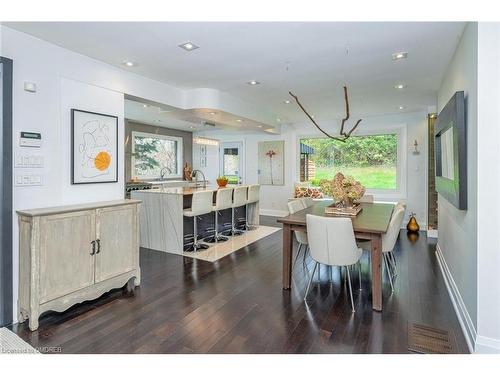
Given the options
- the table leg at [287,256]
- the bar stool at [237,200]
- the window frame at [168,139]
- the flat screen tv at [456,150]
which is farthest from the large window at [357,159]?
the table leg at [287,256]

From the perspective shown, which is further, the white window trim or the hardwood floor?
the white window trim

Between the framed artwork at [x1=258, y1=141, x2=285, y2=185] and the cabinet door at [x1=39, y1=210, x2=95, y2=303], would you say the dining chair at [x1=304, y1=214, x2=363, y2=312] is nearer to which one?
the cabinet door at [x1=39, y1=210, x2=95, y2=303]

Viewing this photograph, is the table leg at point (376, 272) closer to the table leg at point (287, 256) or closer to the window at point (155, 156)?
the table leg at point (287, 256)

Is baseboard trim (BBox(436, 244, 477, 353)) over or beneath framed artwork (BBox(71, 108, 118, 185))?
beneath

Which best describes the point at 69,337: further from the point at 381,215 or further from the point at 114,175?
the point at 381,215

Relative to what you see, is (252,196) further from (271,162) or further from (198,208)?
(271,162)

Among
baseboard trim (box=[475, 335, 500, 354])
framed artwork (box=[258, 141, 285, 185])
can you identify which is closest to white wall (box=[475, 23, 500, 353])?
baseboard trim (box=[475, 335, 500, 354])

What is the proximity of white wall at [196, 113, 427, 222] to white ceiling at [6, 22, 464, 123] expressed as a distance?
1843mm

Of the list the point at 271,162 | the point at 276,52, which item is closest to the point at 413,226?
the point at 271,162

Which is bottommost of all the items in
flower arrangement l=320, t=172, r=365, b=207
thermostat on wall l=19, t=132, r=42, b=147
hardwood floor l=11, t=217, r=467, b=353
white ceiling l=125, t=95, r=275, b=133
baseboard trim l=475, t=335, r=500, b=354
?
hardwood floor l=11, t=217, r=467, b=353

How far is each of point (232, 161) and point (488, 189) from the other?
7.35 m

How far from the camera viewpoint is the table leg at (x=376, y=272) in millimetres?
2773

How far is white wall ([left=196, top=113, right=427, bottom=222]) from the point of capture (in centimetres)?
648
